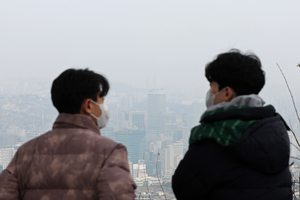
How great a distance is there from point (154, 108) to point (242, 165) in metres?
8.71

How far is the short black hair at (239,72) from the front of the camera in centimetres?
99

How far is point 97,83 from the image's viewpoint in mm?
1014

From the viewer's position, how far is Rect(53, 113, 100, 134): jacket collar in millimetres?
955

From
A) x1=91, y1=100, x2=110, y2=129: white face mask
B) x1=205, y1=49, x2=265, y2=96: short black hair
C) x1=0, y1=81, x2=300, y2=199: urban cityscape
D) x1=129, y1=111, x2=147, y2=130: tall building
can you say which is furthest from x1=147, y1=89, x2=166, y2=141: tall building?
x1=205, y1=49, x2=265, y2=96: short black hair

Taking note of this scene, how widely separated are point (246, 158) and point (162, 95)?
8409 millimetres

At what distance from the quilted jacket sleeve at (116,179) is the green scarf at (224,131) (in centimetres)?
23

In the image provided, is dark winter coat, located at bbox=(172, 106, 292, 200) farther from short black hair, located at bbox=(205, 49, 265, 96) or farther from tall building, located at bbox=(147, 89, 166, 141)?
tall building, located at bbox=(147, 89, 166, 141)

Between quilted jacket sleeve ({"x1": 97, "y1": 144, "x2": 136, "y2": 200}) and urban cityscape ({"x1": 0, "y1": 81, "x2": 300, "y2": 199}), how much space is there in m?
0.08

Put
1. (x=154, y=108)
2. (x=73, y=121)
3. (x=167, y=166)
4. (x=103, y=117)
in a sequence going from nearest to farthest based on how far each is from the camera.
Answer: (x=73, y=121), (x=103, y=117), (x=167, y=166), (x=154, y=108)

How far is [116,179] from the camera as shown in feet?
2.77

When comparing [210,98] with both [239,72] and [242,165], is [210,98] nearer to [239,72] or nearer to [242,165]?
[239,72]

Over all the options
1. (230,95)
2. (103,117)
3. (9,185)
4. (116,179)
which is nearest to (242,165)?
(230,95)

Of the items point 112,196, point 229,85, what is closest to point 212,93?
point 229,85

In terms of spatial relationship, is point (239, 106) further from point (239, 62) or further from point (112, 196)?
point (112, 196)
